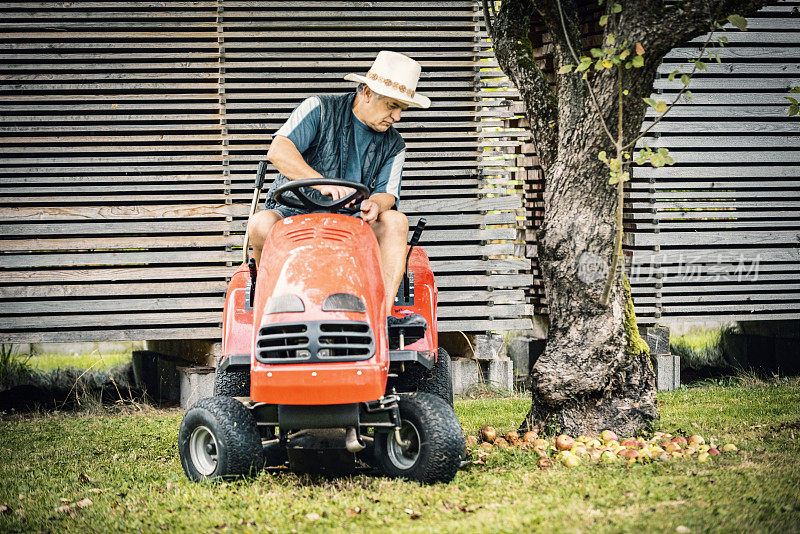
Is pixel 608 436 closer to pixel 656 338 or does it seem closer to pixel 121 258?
pixel 656 338

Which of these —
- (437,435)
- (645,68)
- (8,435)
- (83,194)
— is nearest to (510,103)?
(645,68)

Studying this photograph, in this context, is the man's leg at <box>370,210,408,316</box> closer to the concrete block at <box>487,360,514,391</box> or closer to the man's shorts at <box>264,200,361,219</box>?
the man's shorts at <box>264,200,361,219</box>

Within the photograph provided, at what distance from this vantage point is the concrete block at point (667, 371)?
7566 mm

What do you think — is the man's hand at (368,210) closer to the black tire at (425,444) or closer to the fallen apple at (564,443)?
the black tire at (425,444)

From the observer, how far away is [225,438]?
3842 mm

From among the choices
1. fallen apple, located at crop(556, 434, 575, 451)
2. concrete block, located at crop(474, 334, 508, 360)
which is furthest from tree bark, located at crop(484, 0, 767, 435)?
concrete block, located at crop(474, 334, 508, 360)

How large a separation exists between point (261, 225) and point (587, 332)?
1.99 m

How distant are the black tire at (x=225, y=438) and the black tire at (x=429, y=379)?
1.04 meters

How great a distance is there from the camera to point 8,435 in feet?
19.1

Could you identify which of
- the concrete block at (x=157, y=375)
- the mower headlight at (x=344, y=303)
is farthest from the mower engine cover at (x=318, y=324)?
the concrete block at (x=157, y=375)

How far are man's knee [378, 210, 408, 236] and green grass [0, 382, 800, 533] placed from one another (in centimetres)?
124

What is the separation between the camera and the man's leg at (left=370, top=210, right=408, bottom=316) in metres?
4.22

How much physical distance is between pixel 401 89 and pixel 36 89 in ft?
12.7

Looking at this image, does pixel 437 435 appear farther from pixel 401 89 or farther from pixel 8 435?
pixel 8 435
